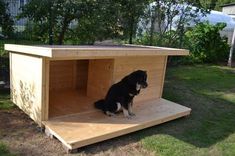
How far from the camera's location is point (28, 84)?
3977mm

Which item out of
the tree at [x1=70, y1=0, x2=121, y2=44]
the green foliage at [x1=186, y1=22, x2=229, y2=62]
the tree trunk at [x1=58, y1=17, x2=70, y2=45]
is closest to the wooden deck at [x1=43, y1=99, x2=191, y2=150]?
the tree at [x1=70, y1=0, x2=121, y2=44]

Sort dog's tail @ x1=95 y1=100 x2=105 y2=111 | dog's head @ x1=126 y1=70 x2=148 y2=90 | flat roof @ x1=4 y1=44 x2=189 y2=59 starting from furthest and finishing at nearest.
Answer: dog's tail @ x1=95 y1=100 x2=105 y2=111 → dog's head @ x1=126 y1=70 x2=148 y2=90 → flat roof @ x1=4 y1=44 x2=189 y2=59

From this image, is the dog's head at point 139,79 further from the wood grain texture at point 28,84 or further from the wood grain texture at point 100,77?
the wood grain texture at point 28,84

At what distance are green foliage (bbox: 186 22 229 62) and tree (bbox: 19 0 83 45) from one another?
5814 mm

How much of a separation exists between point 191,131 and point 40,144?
2181 millimetres

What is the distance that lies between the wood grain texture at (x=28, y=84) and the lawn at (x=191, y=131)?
1.13ft

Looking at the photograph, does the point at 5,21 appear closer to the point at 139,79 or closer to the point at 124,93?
the point at 124,93

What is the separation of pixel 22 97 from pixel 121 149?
5.91 ft

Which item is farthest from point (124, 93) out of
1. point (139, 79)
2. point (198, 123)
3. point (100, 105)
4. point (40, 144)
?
point (198, 123)

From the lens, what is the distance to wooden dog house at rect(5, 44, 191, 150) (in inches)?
137

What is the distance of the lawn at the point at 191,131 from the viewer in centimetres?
346

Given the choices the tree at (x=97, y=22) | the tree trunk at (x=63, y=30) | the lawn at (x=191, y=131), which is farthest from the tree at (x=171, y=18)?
the tree trunk at (x=63, y=30)

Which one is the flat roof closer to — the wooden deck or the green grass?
the wooden deck

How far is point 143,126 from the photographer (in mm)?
3920
